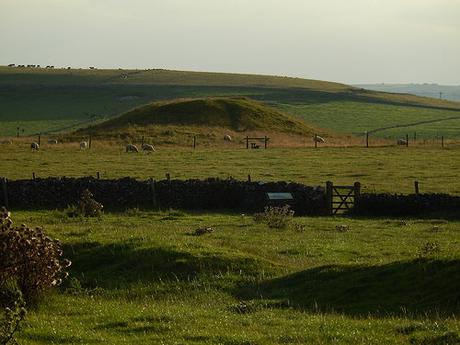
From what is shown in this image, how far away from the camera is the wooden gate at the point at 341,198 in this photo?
35156 mm

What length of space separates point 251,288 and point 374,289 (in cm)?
301

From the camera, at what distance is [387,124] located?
112 meters

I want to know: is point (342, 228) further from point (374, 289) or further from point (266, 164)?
point (266, 164)

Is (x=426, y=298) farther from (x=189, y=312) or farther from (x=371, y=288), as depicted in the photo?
(x=189, y=312)

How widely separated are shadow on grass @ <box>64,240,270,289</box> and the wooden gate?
14.1 meters

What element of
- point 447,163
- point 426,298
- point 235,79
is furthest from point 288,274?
point 235,79

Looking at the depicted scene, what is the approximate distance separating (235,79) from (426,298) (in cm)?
17588

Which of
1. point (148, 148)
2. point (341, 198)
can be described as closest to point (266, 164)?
point (148, 148)

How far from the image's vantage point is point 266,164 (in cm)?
5228

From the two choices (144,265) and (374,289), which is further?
(144,265)

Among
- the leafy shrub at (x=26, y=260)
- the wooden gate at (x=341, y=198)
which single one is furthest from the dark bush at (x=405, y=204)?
the leafy shrub at (x=26, y=260)

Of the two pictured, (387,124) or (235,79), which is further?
(235,79)

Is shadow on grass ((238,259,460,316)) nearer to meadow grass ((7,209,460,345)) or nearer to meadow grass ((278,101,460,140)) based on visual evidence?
meadow grass ((7,209,460,345))

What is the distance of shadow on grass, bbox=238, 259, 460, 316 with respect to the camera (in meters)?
15.9
